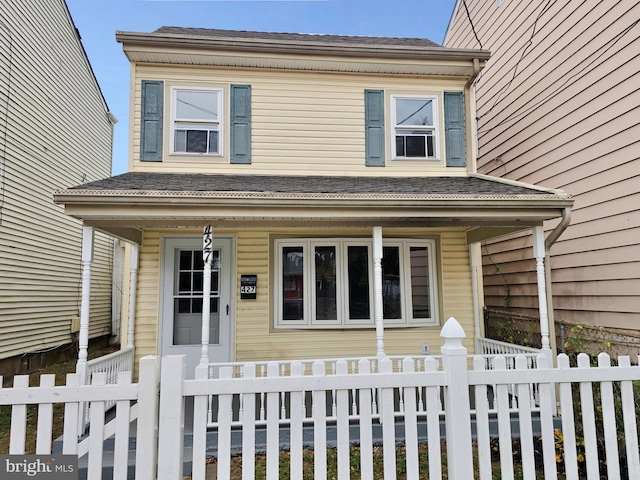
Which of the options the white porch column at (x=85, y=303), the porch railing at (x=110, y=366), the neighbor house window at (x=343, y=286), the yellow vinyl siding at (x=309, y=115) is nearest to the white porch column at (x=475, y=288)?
the neighbor house window at (x=343, y=286)

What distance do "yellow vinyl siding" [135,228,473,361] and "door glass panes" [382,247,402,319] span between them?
0.26m

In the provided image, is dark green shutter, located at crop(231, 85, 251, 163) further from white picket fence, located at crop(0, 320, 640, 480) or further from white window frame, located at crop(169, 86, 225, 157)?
white picket fence, located at crop(0, 320, 640, 480)

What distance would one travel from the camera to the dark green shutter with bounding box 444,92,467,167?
6824mm

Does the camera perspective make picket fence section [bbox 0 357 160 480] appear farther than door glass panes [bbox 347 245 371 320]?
No

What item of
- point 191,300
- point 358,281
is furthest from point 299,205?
point 191,300

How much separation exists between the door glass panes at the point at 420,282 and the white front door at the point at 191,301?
2952 mm

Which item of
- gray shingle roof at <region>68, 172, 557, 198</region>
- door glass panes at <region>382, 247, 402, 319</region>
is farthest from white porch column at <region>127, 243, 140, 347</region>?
door glass panes at <region>382, 247, 402, 319</region>

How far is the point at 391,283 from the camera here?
6488 millimetres

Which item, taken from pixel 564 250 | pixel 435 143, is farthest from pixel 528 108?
pixel 564 250

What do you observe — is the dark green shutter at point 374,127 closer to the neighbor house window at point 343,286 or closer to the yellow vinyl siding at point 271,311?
the yellow vinyl siding at point 271,311

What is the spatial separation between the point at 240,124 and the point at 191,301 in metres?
2.95

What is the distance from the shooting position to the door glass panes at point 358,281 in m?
6.36
